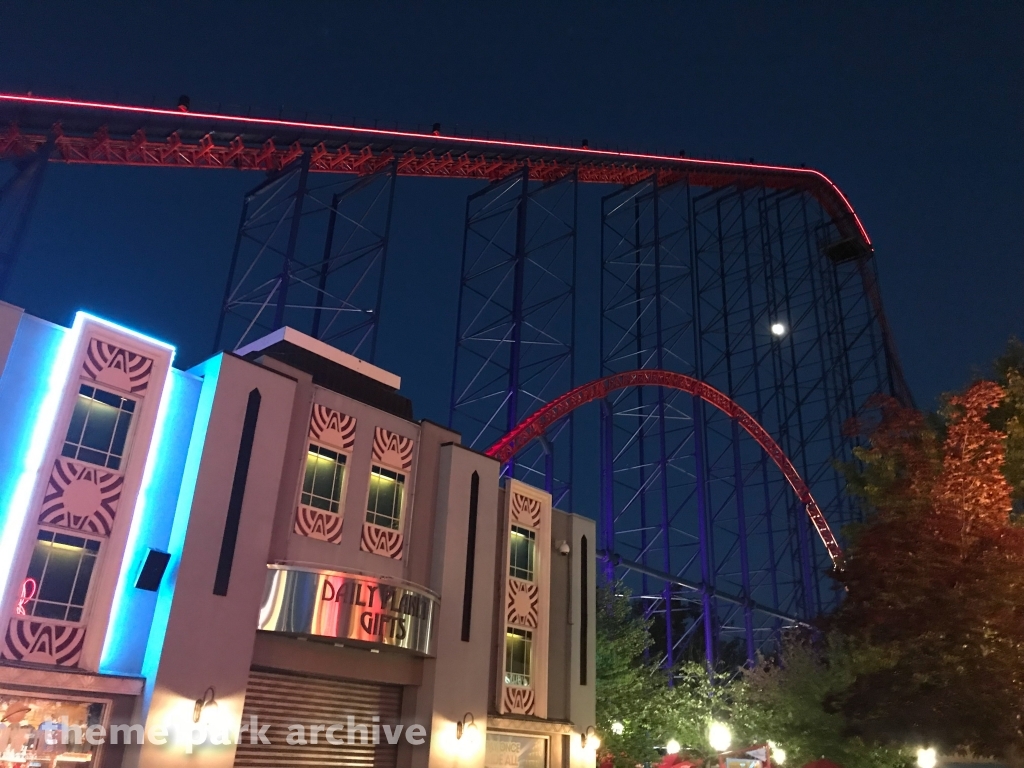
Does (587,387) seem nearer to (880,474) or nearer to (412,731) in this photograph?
(880,474)

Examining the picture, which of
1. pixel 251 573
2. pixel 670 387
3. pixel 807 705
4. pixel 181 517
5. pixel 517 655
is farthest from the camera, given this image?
pixel 670 387

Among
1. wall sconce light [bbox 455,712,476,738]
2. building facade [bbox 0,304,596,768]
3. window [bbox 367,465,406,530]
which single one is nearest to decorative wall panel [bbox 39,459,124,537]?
building facade [bbox 0,304,596,768]

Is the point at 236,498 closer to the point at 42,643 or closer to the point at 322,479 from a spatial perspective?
the point at 322,479

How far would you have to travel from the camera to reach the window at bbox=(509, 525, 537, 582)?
15359 mm

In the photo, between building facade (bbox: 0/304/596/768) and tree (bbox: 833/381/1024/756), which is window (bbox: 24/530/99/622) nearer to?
building facade (bbox: 0/304/596/768)

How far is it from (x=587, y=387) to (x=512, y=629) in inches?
353

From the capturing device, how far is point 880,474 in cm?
1510

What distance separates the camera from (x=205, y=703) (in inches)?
403

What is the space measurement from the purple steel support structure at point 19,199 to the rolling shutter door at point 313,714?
920cm

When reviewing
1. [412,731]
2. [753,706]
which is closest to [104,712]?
[412,731]

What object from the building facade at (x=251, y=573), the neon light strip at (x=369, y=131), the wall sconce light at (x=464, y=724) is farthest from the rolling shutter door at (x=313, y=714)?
the neon light strip at (x=369, y=131)

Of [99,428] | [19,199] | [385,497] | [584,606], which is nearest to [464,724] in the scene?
[385,497]

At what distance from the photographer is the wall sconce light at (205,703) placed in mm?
10125

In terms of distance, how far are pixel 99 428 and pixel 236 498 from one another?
1846 mm
